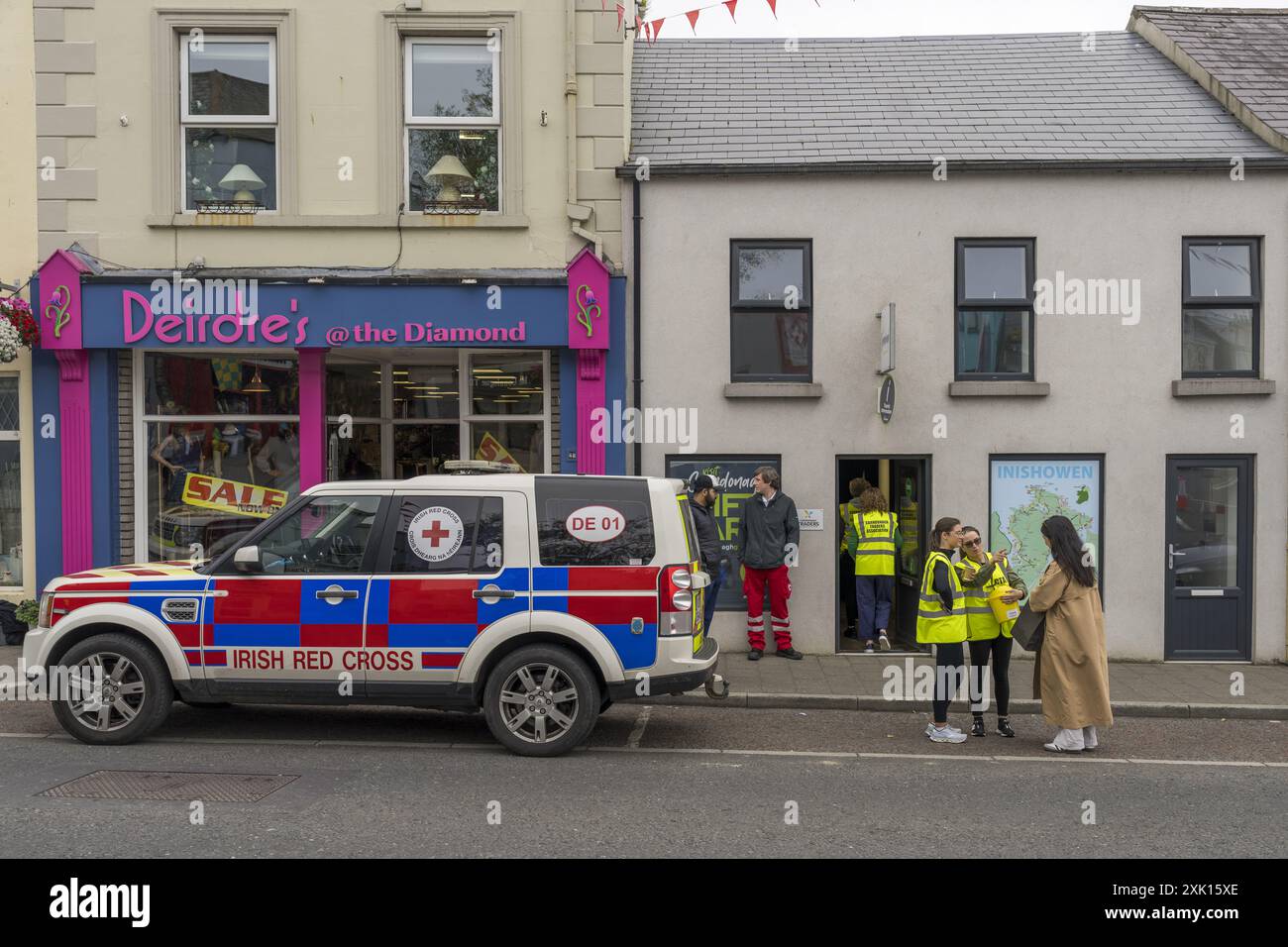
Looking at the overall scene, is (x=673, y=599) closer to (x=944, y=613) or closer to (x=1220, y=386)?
(x=944, y=613)

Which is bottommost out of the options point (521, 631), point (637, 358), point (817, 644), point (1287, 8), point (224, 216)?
point (817, 644)

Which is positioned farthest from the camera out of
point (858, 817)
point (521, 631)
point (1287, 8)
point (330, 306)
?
point (1287, 8)

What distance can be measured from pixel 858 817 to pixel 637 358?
21.8 feet

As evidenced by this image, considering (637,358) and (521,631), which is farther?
(637,358)

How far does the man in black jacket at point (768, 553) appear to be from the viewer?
11.5 m

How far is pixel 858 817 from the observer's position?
6.40 metres

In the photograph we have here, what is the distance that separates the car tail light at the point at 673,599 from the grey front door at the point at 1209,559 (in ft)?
22.5

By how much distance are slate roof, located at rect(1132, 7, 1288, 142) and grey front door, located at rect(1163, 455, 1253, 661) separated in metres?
3.77

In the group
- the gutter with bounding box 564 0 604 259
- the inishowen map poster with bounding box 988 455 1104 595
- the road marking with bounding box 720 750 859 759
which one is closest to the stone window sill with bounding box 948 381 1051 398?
the inishowen map poster with bounding box 988 455 1104 595

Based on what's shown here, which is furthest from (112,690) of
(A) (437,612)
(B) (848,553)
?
(B) (848,553)

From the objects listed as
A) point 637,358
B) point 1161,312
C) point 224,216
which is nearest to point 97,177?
point 224,216

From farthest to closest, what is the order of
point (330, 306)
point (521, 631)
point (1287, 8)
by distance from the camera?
1. point (1287, 8)
2. point (330, 306)
3. point (521, 631)

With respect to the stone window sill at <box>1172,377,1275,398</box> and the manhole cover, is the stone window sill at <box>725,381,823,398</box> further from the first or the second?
the manhole cover

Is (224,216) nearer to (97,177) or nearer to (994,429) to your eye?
(97,177)
